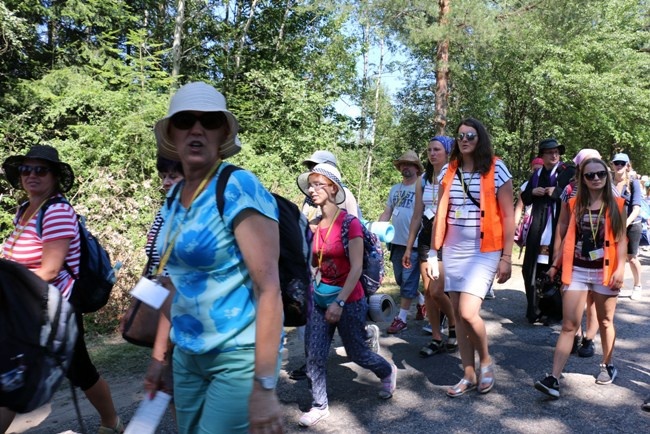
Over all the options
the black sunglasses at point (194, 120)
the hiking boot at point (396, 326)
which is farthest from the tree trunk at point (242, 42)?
the black sunglasses at point (194, 120)

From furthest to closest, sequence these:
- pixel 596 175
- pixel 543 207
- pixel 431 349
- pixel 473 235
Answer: pixel 543 207
pixel 431 349
pixel 596 175
pixel 473 235

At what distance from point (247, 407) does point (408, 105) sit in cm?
2539

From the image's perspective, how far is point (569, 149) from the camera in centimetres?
2553

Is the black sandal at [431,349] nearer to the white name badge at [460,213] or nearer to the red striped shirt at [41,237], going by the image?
the white name badge at [460,213]

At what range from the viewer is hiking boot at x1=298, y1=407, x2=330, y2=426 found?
153 inches

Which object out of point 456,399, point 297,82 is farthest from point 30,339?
point 297,82

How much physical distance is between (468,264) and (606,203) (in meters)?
1.30

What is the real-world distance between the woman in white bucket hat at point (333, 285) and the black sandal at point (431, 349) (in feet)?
4.12

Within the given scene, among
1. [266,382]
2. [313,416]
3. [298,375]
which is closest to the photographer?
[266,382]

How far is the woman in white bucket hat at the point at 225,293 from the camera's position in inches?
74.3

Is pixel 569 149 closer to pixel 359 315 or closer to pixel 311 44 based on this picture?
pixel 311 44

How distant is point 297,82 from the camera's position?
18047mm

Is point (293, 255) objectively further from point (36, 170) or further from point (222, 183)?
point (36, 170)

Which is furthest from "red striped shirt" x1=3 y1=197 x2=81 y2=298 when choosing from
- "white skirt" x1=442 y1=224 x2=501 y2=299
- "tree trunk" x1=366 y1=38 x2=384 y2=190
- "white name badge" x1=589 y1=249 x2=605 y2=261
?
"tree trunk" x1=366 y1=38 x2=384 y2=190
